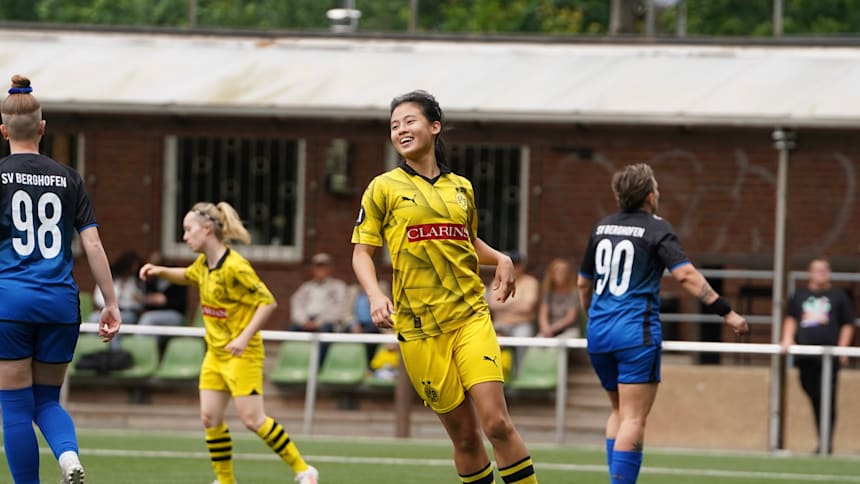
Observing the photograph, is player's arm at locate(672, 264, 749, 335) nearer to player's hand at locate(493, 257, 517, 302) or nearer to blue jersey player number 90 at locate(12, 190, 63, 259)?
player's hand at locate(493, 257, 517, 302)

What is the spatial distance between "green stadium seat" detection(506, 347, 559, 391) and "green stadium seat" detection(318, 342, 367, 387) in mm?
1499

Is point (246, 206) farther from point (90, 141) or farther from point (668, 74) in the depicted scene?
point (668, 74)

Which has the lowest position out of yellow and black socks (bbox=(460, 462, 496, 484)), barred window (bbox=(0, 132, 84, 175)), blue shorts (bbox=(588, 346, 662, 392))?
yellow and black socks (bbox=(460, 462, 496, 484))

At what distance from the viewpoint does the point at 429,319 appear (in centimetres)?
707

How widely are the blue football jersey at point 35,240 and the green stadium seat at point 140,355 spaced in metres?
10.0

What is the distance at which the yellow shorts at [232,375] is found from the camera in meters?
9.77

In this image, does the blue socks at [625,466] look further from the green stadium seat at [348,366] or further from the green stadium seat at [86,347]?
the green stadium seat at [86,347]

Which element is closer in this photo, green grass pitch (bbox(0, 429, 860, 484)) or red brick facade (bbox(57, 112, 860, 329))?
green grass pitch (bbox(0, 429, 860, 484))

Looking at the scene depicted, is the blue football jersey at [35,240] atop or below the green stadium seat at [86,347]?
atop

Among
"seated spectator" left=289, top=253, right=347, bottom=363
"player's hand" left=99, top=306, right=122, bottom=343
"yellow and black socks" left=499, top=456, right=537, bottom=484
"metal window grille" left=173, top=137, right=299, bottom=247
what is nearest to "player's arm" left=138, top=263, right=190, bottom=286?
"player's hand" left=99, top=306, right=122, bottom=343

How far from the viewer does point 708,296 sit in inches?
332

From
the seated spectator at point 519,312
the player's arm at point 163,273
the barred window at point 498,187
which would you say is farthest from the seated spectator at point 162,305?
the player's arm at point 163,273

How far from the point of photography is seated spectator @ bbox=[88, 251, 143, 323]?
58.3 ft

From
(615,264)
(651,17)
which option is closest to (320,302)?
(615,264)
